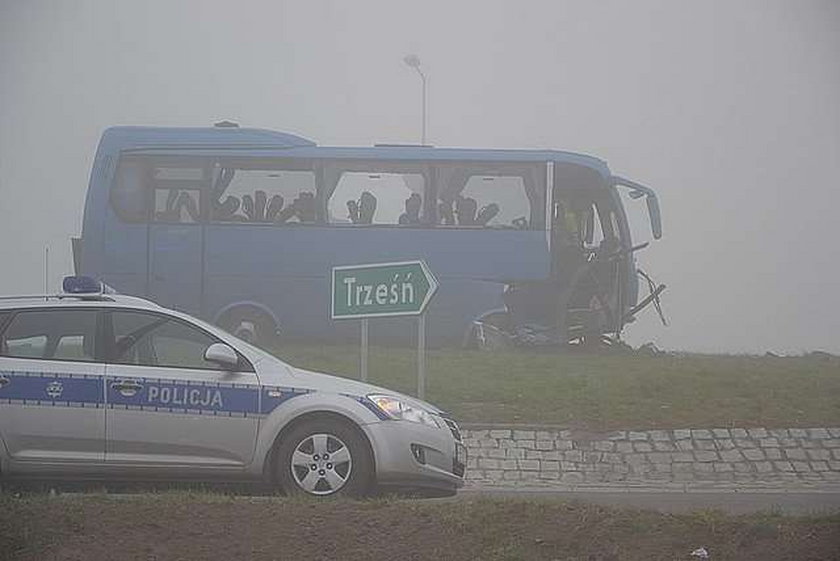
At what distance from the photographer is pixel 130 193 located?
37.1 feet

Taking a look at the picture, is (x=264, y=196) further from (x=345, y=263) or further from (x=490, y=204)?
(x=490, y=204)

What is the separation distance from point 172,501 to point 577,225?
5063 millimetres

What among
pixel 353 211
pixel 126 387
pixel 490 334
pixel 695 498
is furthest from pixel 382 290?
pixel 695 498

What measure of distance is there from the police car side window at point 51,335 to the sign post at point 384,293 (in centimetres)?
247

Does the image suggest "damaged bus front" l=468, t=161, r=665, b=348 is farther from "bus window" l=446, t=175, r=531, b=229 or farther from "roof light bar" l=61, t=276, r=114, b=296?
"roof light bar" l=61, t=276, r=114, b=296

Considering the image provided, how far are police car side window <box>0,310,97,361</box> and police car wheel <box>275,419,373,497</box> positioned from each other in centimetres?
152

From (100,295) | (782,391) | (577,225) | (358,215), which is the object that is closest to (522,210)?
(577,225)

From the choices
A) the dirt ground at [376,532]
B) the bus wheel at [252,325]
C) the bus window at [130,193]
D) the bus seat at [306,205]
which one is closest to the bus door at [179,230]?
the bus window at [130,193]

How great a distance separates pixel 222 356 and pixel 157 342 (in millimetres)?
529

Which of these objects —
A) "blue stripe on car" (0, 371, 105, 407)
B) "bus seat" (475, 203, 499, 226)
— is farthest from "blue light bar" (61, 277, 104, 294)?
"bus seat" (475, 203, 499, 226)

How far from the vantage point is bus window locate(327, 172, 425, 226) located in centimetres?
1133

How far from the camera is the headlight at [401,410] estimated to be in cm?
888

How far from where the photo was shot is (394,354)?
10.9m

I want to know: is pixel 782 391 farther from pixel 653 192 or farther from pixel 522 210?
pixel 522 210
